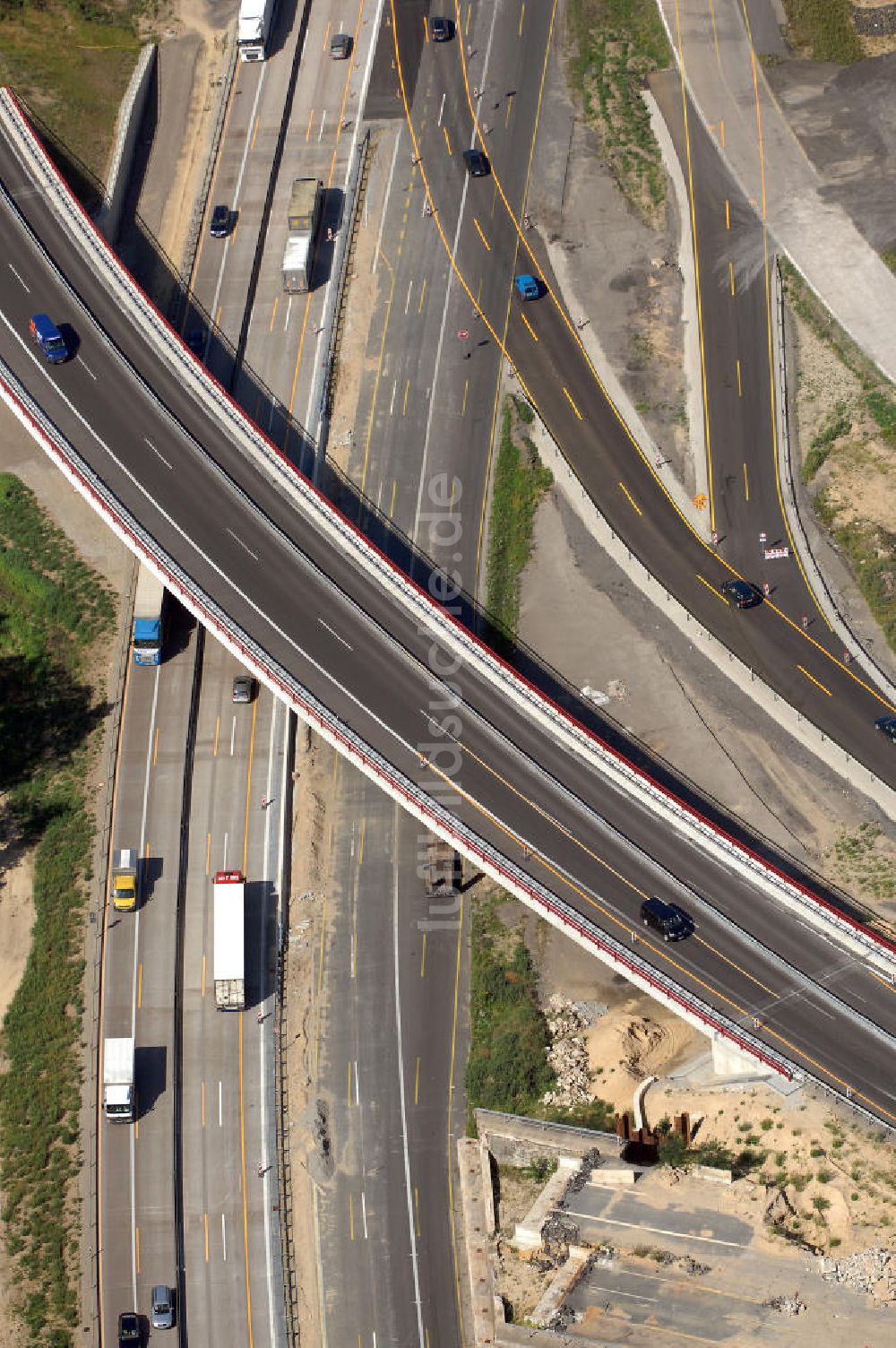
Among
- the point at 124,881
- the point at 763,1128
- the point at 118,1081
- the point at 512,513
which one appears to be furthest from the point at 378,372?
the point at 763,1128

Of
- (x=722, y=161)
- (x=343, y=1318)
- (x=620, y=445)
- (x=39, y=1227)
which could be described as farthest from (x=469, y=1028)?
(x=722, y=161)

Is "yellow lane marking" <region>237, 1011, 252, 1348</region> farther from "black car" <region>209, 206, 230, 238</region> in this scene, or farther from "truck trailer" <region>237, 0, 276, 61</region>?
"truck trailer" <region>237, 0, 276, 61</region>

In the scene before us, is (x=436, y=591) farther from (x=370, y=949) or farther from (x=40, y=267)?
(x=40, y=267)

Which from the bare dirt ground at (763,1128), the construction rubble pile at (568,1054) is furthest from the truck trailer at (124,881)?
the construction rubble pile at (568,1054)

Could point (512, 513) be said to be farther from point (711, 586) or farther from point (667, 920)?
point (667, 920)

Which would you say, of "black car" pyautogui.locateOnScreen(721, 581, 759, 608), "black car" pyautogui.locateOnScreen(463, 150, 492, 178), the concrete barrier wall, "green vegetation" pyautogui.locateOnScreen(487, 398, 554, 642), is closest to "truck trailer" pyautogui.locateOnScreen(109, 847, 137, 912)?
"green vegetation" pyautogui.locateOnScreen(487, 398, 554, 642)
